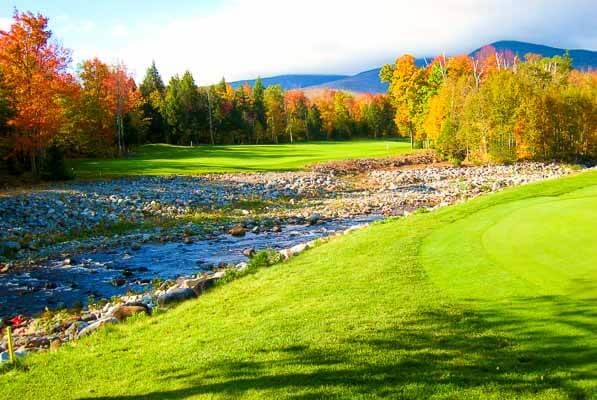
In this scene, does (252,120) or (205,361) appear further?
(252,120)

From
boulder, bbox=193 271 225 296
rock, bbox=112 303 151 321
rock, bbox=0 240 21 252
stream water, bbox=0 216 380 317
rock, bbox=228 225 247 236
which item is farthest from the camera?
rock, bbox=228 225 247 236

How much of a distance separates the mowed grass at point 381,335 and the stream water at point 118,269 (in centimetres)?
560

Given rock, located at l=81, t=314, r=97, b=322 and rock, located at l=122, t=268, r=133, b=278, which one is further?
rock, located at l=122, t=268, r=133, b=278

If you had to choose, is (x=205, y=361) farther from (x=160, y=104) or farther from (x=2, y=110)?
(x=160, y=104)

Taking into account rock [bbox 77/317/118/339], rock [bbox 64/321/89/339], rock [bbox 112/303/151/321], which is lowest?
rock [bbox 64/321/89/339]

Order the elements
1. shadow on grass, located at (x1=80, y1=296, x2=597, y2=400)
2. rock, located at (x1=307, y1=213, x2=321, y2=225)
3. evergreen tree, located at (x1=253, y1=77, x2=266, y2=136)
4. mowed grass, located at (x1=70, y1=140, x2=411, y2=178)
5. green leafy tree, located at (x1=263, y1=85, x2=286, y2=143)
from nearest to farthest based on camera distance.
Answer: shadow on grass, located at (x1=80, y1=296, x2=597, y2=400)
rock, located at (x1=307, y1=213, x2=321, y2=225)
mowed grass, located at (x1=70, y1=140, x2=411, y2=178)
green leafy tree, located at (x1=263, y1=85, x2=286, y2=143)
evergreen tree, located at (x1=253, y1=77, x2=266, y2=136)

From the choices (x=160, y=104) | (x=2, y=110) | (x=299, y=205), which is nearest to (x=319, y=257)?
(x=299, y=205)

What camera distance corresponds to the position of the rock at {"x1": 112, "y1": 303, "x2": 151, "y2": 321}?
9982mm

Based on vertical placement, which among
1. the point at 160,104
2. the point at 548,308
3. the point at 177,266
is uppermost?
the point at 160,104

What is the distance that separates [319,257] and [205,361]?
5.82 metres

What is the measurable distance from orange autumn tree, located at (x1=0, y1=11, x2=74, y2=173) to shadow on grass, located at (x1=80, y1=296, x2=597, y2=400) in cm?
3179

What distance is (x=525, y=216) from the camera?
12719 millimetres

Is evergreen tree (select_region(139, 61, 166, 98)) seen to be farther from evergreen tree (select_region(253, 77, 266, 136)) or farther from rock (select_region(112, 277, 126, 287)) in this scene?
rock (select_region(112, 277, 126, 287))

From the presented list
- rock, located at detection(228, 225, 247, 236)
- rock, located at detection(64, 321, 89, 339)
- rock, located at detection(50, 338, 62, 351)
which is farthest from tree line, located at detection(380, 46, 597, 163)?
rock, located at detection(50, 338, 62, 351)
